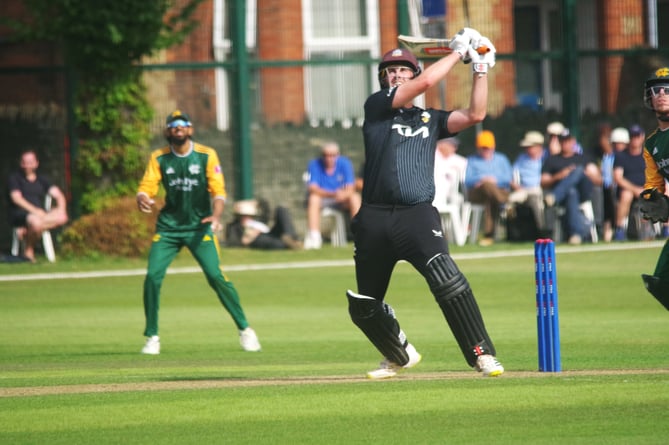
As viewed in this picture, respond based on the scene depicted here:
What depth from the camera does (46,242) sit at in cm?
2088

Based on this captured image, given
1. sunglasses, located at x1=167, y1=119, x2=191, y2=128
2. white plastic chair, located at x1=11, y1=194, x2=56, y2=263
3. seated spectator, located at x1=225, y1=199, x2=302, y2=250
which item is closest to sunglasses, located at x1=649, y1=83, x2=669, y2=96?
sunglasses, located at x1=167, y1=119, x2=191, y2=128

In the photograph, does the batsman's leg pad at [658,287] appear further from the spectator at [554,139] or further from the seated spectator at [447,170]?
the spectator at [554,139]

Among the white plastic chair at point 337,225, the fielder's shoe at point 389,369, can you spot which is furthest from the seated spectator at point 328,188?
the fielder's shoe at point 389,369

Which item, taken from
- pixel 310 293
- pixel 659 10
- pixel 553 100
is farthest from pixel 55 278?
pixel 659 10

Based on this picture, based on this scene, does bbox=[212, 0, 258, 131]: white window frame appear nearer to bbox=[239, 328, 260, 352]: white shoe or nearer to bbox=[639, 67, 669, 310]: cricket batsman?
bbox=[239, 328, 260, 352]: white shoe

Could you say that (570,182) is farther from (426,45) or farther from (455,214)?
(426,45)

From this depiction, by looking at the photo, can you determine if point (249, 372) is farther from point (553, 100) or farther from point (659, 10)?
point (659, 10)

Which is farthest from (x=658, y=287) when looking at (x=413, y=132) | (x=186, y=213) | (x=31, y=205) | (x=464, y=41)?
(x=31, y=205)

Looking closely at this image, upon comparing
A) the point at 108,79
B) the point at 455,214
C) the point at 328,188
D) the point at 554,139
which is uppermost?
the point at 108,79

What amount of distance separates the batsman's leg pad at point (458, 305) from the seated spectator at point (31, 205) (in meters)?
13.1

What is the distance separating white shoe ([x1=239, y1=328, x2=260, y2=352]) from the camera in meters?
12.3

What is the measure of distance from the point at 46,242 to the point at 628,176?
30.9 feet

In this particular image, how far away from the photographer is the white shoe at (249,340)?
1234 cm

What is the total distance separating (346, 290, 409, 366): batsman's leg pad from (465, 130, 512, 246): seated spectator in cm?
1262
